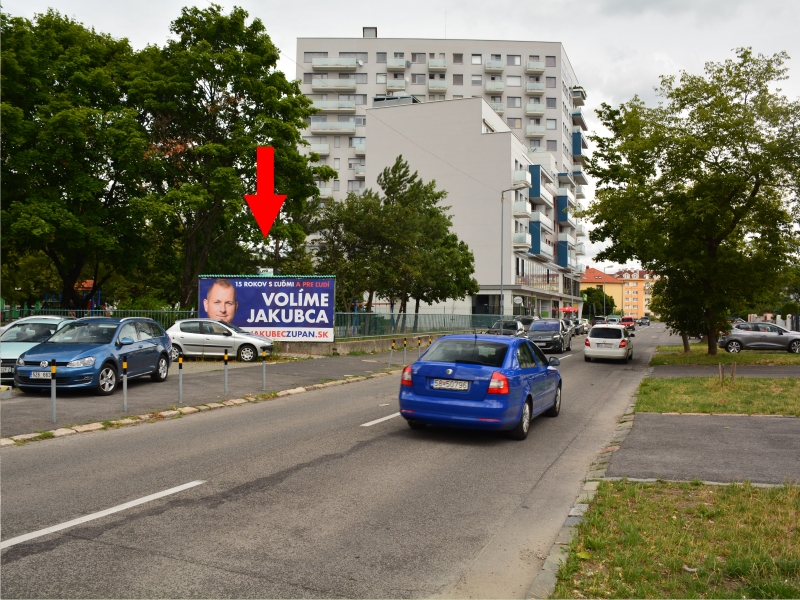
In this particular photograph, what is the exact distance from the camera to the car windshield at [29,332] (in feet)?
53.6

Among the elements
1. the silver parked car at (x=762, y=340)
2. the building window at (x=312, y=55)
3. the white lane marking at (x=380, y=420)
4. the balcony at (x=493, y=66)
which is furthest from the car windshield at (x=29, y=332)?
the balcony at (x=493, y=66)

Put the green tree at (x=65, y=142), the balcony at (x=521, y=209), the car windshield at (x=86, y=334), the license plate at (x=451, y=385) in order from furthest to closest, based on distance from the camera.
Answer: the balcony at (x=521, y=209) → the green tree at (x=65, y=142) → the car windshield at (x=86, y=334) → the license plate at (x=451, y=385)

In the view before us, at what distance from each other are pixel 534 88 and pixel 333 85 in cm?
2459

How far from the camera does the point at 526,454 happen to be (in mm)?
9117

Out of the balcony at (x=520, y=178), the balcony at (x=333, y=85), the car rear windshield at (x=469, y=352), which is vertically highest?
the balcony at (x=333, y=85)

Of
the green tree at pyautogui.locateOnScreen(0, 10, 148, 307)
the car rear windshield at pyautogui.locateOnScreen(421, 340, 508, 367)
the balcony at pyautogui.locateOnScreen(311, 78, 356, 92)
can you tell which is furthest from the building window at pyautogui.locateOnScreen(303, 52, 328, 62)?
the car rear windshield at pyautogui.locateOnScreen(421, 340, 508, 367)

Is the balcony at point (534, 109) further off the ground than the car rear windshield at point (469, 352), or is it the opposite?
the balcony at point (534, 109)

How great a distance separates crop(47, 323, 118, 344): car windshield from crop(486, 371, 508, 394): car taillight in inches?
360

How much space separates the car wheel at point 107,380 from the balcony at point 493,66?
7716cm

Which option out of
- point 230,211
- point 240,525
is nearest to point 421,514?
point 240,525

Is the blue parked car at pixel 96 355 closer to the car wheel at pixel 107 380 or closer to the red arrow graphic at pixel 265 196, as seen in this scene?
the car wheel at pixel 107 380

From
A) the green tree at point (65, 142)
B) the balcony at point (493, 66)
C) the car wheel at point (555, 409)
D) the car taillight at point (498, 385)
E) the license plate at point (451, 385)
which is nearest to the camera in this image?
the car taillight at point (498, 385)

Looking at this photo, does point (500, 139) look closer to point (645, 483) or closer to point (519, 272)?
point (519, 272)

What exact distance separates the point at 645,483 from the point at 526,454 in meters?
2.15
